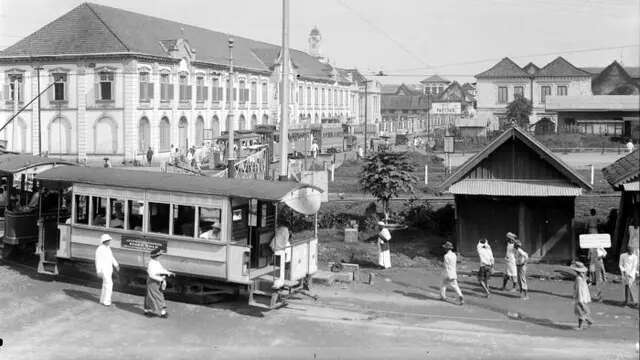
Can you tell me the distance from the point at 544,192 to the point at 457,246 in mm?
3008

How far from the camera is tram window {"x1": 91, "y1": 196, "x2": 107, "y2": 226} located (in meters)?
17.7

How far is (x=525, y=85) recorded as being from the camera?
75.4 metres

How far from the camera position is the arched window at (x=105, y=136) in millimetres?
50438

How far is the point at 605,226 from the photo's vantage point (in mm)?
21844

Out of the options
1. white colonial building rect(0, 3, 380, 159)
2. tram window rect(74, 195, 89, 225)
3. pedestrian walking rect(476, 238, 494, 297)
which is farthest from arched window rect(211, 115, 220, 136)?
pedestrian walking rect(476, 238, 494, 297)

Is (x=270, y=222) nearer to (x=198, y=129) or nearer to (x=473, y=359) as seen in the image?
(x=473, y=359)

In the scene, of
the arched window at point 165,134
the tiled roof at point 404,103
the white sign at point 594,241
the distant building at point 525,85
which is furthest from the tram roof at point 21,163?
the tiled roof at point 404,103

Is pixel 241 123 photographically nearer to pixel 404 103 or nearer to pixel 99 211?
pixel 99 211

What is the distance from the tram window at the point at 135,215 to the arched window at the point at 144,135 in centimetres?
3463

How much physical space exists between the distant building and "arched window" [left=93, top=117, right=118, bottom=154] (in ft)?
127

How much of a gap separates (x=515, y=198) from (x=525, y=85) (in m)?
58.3

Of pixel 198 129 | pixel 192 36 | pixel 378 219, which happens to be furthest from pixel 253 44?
pixel 378 219

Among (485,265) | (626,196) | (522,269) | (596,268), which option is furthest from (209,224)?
(626,196)

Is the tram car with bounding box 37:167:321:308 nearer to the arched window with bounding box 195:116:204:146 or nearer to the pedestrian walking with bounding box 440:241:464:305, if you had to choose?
the pedestrian walking with bounding box 440:241:464:305
